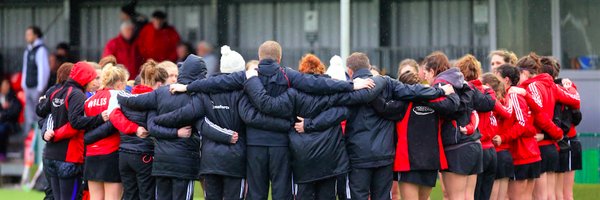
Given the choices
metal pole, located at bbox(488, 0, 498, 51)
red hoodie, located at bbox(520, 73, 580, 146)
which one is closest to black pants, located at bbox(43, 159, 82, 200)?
red hoodie, located at bbox(520, 73, 580, 146)

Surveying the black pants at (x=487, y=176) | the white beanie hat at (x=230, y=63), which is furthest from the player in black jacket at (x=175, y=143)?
the black pants at (x=487, y=176)

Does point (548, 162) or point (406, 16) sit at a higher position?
point (406, 16)

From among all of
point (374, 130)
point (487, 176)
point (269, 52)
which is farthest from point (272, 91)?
point (487, 176)

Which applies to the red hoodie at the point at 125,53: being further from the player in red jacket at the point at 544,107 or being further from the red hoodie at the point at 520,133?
the red hoodie at the point at 520,133

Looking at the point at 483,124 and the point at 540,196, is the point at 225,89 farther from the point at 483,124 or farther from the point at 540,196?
the point at 540,196

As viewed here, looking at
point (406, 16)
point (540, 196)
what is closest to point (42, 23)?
point (406, 16)

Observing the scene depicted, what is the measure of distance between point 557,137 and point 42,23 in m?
10.6

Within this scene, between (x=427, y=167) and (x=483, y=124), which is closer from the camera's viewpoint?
(x=427, y=167)

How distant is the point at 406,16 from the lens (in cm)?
1950

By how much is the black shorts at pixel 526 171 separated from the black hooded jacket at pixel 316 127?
2662 mm

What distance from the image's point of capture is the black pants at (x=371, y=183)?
11242mm

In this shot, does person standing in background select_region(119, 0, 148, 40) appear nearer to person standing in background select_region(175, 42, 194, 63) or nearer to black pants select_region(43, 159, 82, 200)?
person standing in background select_region(175, 42, 194, 63)

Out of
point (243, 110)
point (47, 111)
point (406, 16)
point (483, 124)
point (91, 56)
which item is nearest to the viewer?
point (243, 110)

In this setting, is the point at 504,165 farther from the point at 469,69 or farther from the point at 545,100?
the point at 469,69
